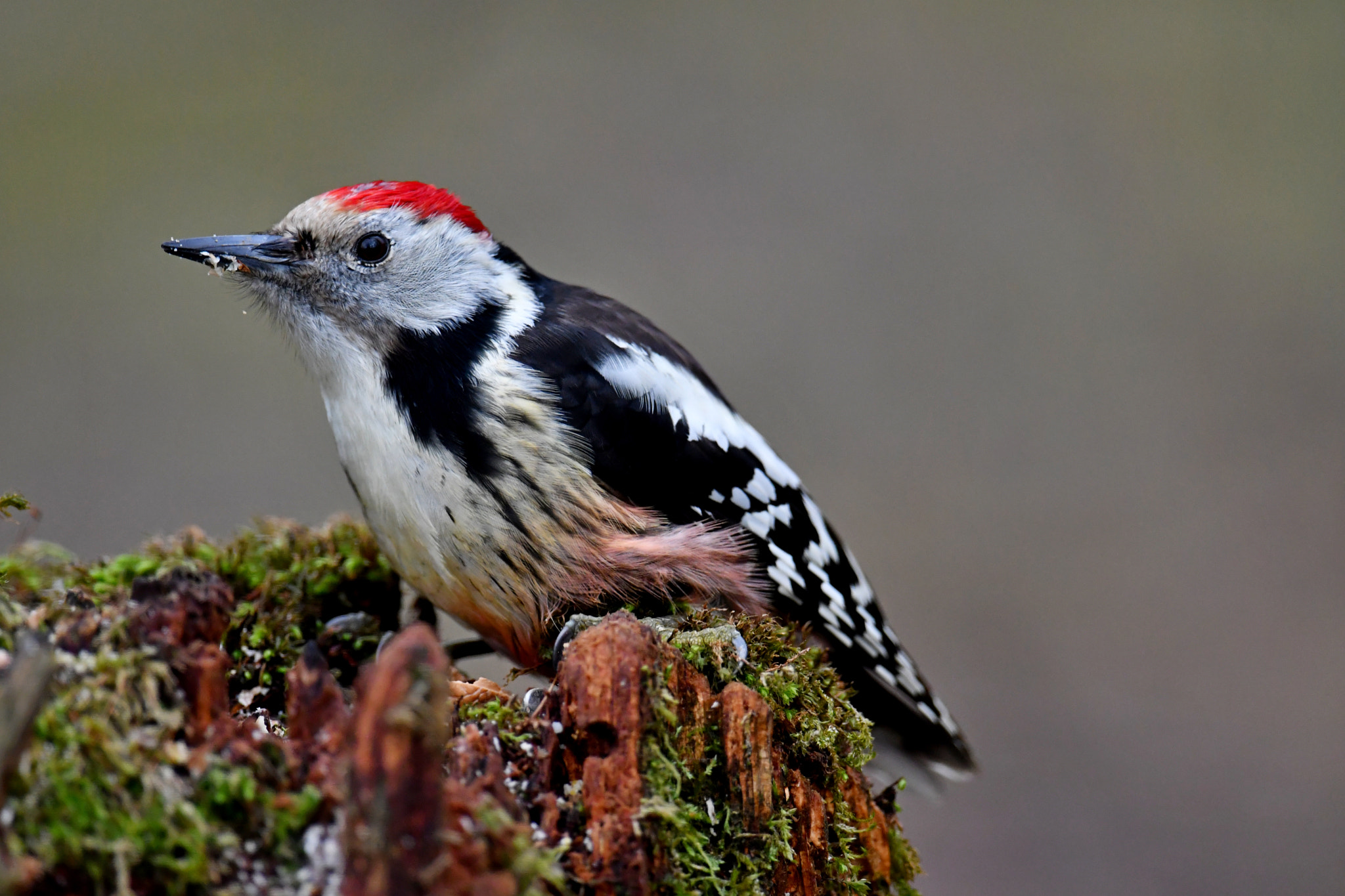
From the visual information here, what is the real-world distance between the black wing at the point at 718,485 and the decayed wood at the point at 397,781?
1163 millimetres

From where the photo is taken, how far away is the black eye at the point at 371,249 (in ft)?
8.25

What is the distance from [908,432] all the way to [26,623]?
229 inches

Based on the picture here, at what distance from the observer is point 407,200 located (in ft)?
8.54

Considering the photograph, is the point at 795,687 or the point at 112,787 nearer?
the point at 112,787

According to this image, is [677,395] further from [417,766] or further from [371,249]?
[417,766]

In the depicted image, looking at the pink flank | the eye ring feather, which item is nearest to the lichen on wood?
the eye ring feather

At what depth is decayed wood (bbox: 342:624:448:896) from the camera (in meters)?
1.18

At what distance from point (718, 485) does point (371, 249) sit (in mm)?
1040

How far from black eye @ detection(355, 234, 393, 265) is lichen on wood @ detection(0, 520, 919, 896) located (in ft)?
3.20

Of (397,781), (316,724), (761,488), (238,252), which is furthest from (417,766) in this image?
(238,252)

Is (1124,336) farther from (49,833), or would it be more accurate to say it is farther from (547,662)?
(49,833)

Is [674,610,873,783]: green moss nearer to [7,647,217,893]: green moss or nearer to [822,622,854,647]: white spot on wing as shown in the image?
[822,622,854,647]: white spot on wing

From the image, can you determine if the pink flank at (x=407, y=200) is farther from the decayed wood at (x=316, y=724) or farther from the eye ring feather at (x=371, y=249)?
the decayed wood at (x=316, y=724)

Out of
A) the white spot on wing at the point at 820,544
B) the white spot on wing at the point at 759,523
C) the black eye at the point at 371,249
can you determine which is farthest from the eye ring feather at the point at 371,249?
the white spot on wing at the point at 820,544
